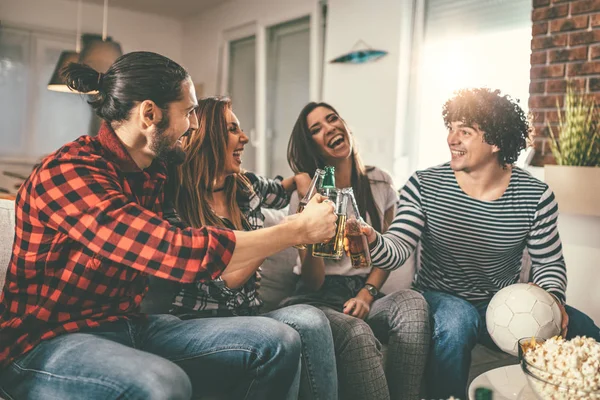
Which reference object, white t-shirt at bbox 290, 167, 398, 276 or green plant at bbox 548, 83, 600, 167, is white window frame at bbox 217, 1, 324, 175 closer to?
green plant at bbox 548, 83, 600, 167

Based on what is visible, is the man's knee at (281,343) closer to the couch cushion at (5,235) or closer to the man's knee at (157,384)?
the man's knee at (157,384)

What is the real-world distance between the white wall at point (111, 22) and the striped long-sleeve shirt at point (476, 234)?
5.35 meters

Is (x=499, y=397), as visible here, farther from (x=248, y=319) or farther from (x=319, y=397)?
(x=248, y=319)

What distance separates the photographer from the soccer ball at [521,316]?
157 cm

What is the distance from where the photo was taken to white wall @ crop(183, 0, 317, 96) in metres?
5.37

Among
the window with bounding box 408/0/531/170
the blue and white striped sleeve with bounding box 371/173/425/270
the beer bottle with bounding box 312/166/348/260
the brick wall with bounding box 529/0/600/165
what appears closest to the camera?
the beer bottle with bounding box 312/166/348/260

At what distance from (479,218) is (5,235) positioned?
1450 millimetres

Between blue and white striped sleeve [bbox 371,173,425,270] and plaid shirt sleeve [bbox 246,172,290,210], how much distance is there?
1.27 feet

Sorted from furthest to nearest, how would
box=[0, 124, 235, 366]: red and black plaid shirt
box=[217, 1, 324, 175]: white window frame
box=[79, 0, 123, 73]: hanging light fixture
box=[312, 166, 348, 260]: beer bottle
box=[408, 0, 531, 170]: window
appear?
box=[217, 1, 324, 175]: white window frame, box=[79, 0, 123, 73]: hanging light fixture, box=[408, 0, 531, 170]: window, box=[312, 166, 348, 260]: beer bottle, box=[0, 124, 235, 366]: red and black plaid shirt

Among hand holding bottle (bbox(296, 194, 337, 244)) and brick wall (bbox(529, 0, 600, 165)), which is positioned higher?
brick wall (bbox(529, 0, 600, 165))

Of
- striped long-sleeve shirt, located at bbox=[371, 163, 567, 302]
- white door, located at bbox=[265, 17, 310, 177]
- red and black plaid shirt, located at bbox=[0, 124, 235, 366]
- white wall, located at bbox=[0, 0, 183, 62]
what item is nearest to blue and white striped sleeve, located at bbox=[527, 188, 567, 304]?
striped long-sleeve shirt, located at bbox=[371, 163, 567, 302]

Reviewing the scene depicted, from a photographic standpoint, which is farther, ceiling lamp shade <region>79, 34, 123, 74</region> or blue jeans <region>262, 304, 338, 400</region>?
ceiling lamp shade <region>79, 34, 123, 74</region>

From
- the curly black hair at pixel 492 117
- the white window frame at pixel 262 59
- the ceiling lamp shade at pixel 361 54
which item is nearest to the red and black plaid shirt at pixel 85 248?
the curly black hair at pixel 492 117

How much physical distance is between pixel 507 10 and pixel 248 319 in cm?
288
